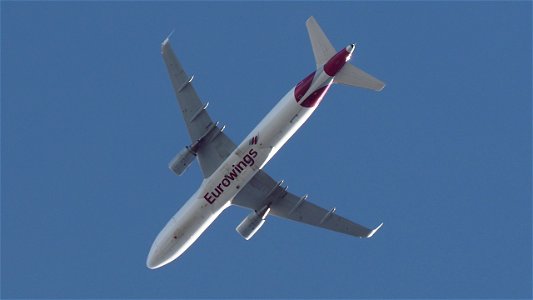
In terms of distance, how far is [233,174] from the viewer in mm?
70062

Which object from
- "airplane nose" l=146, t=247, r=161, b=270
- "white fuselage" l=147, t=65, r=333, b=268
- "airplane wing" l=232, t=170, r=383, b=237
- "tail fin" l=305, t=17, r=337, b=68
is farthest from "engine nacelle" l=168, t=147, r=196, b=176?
"tail fin" l=305, t=17, r=337, b=68

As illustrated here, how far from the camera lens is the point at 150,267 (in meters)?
73.1

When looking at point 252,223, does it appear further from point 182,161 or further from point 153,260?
point 153,260

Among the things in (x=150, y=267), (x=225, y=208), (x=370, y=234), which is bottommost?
(x=150, y=267)

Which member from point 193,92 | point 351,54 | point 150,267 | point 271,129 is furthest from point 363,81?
point 150,267

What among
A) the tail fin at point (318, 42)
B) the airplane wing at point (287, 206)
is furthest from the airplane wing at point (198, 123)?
the tail fin at point (318, 42)

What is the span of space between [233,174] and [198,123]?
13.6ft

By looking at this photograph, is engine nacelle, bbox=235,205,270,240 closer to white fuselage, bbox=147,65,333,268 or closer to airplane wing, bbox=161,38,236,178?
white fuselage, bbox=147,65,333,268

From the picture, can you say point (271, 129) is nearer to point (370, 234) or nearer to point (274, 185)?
point (274, 185)

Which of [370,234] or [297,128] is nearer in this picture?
[297,128]

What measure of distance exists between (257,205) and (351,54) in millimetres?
12942

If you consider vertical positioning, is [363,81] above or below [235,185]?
above

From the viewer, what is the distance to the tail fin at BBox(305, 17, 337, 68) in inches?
2685

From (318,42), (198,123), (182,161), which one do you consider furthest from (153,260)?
(318,42)
